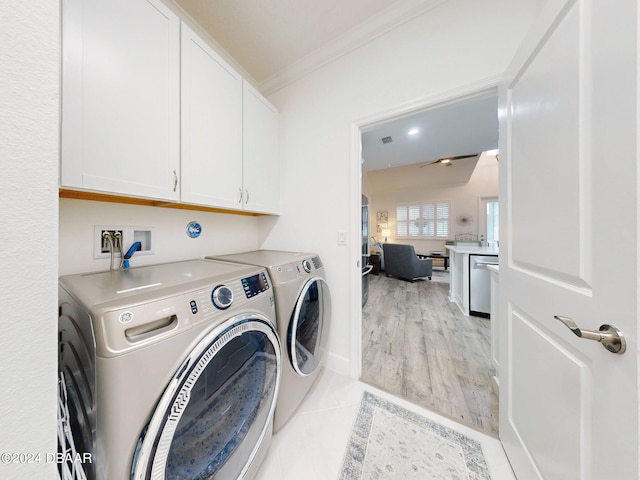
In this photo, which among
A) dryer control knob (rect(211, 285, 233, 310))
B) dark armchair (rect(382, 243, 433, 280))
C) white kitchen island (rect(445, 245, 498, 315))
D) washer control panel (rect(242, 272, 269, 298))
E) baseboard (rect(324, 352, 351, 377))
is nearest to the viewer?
dryer control knob (rect(211, 285, 233, 310))

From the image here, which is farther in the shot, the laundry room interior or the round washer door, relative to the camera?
the round washer door

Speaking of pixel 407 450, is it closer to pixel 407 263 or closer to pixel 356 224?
pixel 356 224

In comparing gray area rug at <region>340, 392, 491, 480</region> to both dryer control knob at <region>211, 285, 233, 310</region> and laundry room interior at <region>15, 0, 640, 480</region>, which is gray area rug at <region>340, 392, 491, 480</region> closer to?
laundry room interior at <region>15, 0, 640, 480</region>

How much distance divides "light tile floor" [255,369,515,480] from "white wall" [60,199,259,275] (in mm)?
1243

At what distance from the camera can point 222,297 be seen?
2.57ft

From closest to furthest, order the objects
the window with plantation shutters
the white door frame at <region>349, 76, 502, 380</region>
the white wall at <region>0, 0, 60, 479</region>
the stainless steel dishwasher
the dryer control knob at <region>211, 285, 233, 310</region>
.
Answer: the white wall at <region>0, 0, 60, 479</region>, the dryer control knob at <region>211, 285, 233, 310</region>, the white door frame at <region>349, 76, 502, 380</region>, the stainless steel dishwasher, the window with plantation shutters

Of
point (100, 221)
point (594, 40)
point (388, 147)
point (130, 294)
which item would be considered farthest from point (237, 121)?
point (388, 147)

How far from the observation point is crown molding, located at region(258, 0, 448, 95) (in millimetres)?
1320

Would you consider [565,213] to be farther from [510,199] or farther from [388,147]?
[388,147]

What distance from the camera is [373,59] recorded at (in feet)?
4.90

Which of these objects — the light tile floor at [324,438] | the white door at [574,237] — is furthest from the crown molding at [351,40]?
the light tile floor at [324,438]

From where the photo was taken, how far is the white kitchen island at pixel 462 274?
280 centimetres

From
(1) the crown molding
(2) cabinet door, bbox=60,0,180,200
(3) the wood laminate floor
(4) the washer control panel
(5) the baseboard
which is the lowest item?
(3) the wood laminate floor

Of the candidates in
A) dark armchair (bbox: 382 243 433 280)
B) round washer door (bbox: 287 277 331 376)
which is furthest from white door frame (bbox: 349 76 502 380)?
dark armchair (bbox: 382 243 433 280)
